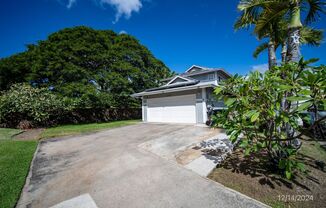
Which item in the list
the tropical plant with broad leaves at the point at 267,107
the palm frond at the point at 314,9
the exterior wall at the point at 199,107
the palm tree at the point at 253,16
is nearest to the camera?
the tropical plant with broad leaves at the point at 267,107

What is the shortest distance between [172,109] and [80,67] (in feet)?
36.9

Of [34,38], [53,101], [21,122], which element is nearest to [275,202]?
[53,101]

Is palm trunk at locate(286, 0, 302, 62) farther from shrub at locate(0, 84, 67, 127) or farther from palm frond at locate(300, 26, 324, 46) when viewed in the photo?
shrub at locate(0, 84, 67, 127)

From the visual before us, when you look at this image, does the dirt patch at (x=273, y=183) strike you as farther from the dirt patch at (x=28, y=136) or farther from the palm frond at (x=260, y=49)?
the dirt patch at (x=28, y=136)

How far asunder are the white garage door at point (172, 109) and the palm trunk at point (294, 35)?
667 cm

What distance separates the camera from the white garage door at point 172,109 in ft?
34.8

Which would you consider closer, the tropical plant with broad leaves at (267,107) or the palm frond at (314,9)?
the tropical plant with broad leaves at (267,107)

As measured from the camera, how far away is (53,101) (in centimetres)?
1195

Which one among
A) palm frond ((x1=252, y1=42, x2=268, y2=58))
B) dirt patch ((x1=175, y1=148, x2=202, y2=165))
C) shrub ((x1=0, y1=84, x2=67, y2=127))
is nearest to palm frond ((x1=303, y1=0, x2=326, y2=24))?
palm frond ((x1=252, y1=42, x2=268, y2=58))

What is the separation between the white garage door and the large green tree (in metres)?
5.00

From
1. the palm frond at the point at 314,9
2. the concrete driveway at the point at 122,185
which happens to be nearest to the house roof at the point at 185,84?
the palm frond at the point at 314,9

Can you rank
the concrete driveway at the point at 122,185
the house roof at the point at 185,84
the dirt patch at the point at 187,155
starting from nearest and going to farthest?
1. the concrete driveway at the point at 122,185
2. the dirt patch at the point at 187,155
3. the house roof at the point at 185,84

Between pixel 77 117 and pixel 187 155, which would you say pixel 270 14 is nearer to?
pixel 187 155

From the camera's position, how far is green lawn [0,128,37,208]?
2.68 m
